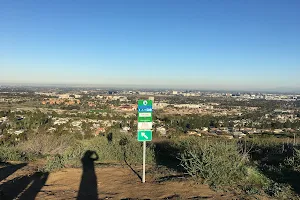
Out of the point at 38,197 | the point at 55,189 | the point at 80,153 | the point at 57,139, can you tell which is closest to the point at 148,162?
the point at 80,153

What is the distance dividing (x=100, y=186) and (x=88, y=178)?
35.9 inches

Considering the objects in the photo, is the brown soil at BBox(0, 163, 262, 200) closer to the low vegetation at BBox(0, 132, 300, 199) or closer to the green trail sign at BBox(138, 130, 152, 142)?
the low vegetation at BBox(0, 132, 300, 199)

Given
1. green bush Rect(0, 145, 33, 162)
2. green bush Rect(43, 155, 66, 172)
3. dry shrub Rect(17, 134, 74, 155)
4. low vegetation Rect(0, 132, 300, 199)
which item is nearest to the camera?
low vegetation Rect(0, 132, 300, 199)

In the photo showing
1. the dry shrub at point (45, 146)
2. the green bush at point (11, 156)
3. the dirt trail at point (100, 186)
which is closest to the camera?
the dirt trail at point (100, 186)

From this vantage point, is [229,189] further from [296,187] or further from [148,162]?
[148,162]

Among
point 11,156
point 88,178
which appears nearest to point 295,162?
point 88,178

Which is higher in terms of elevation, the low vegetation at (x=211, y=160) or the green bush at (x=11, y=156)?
the low vegetation at (x=211, y=160)

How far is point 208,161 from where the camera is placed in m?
6.78

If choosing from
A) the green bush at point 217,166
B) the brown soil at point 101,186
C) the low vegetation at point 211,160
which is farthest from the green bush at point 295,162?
the brown soil at point 101,186

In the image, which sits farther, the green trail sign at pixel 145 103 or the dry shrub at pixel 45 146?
the dry shrub at pixel 45 146

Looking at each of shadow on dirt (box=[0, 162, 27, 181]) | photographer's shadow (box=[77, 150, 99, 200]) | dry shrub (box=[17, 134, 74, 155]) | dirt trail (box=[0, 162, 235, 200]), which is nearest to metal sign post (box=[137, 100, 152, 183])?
dirt trail (box=[0, 162, 235, 200])

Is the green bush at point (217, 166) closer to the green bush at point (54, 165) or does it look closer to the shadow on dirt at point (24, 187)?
the shadow on dirt at point (24, 187)

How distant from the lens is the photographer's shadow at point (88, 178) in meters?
6.20

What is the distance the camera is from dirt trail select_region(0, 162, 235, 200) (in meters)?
5.99
